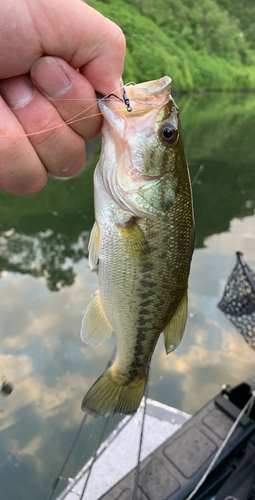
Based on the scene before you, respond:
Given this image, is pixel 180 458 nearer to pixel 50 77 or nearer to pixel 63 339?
pixel 63 339

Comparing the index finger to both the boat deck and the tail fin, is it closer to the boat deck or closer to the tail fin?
the tail fin

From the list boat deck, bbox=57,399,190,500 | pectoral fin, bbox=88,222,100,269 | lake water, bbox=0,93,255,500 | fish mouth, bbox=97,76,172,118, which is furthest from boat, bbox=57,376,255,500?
fish mouth, bbox=97,76,172,118

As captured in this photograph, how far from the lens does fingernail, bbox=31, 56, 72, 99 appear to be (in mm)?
1108

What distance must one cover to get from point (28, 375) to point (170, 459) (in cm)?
208

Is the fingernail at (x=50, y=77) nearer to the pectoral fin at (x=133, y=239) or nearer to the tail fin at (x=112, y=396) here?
the pectoral fin at (x=133, y=239)

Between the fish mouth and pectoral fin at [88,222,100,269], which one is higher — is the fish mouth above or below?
above

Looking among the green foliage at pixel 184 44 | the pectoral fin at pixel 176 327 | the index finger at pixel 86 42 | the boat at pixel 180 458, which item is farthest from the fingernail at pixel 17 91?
the green foliage at pixel 184 44

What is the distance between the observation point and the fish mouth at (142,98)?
1.25 meters

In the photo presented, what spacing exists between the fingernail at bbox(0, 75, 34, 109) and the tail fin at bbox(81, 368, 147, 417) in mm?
1291

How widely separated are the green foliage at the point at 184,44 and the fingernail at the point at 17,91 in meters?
23.7

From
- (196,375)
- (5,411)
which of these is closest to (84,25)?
(5,411)

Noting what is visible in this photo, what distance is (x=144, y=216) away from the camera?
1.38m

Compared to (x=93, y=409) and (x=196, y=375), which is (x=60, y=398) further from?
(x=93, y=409)

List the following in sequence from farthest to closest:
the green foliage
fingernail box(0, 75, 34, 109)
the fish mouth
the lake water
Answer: the green foliage → the lake water → the fish mouth → fingernail box(0, 75, 34, 109)
